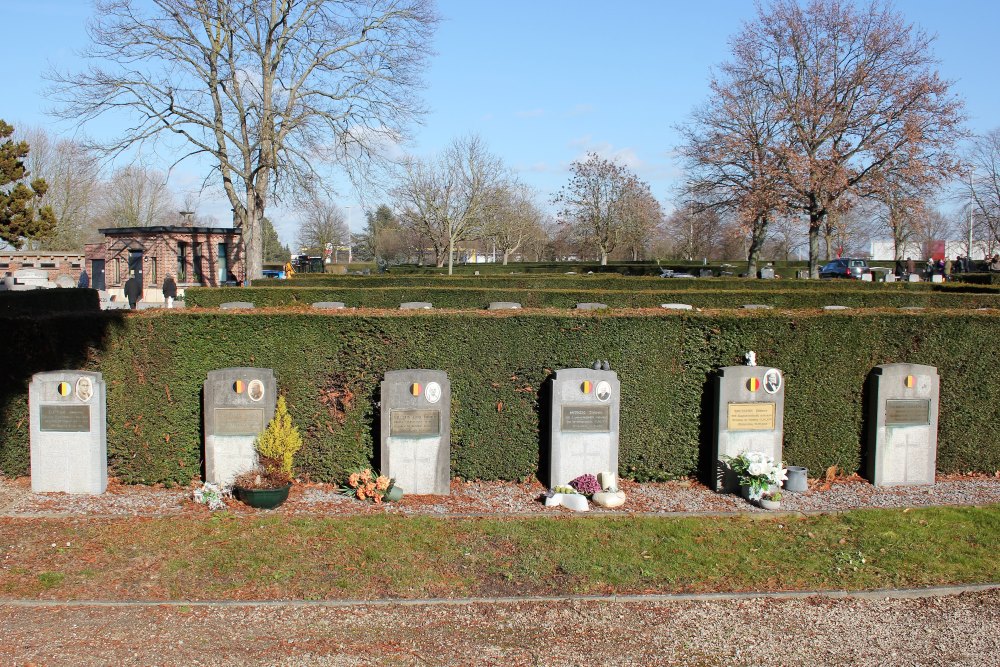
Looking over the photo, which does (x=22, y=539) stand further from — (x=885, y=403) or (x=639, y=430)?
(x=885, y=403)

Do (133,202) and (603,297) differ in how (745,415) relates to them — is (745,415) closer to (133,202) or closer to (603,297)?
(603,297)

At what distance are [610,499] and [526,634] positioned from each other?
3.00 meters

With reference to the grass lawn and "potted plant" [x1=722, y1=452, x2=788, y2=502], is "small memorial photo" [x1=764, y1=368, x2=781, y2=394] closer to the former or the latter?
"potted plant" [x1=722, y1=452, x2=788, y2=502]

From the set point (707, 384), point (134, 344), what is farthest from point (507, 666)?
point (134, 344)

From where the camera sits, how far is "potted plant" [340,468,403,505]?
842cm

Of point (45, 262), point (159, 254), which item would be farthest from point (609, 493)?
point (45, 262)

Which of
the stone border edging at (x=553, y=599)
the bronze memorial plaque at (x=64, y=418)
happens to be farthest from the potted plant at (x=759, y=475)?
the bronze memorial plaque at (x=64, y=418)

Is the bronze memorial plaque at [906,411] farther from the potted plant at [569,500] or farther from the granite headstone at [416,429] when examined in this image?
the granite headstone at [416,429]

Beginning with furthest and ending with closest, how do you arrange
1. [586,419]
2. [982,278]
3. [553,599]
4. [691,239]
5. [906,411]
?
1. [691,239]
2. [982,278]
3. [906,411]
4. [586,419]
5. [553,599]

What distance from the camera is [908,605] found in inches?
241

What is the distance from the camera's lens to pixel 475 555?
686 cm

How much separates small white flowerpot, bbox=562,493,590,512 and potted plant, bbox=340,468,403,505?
1697mm

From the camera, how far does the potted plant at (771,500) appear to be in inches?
334

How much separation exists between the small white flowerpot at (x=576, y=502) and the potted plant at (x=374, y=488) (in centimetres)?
170
